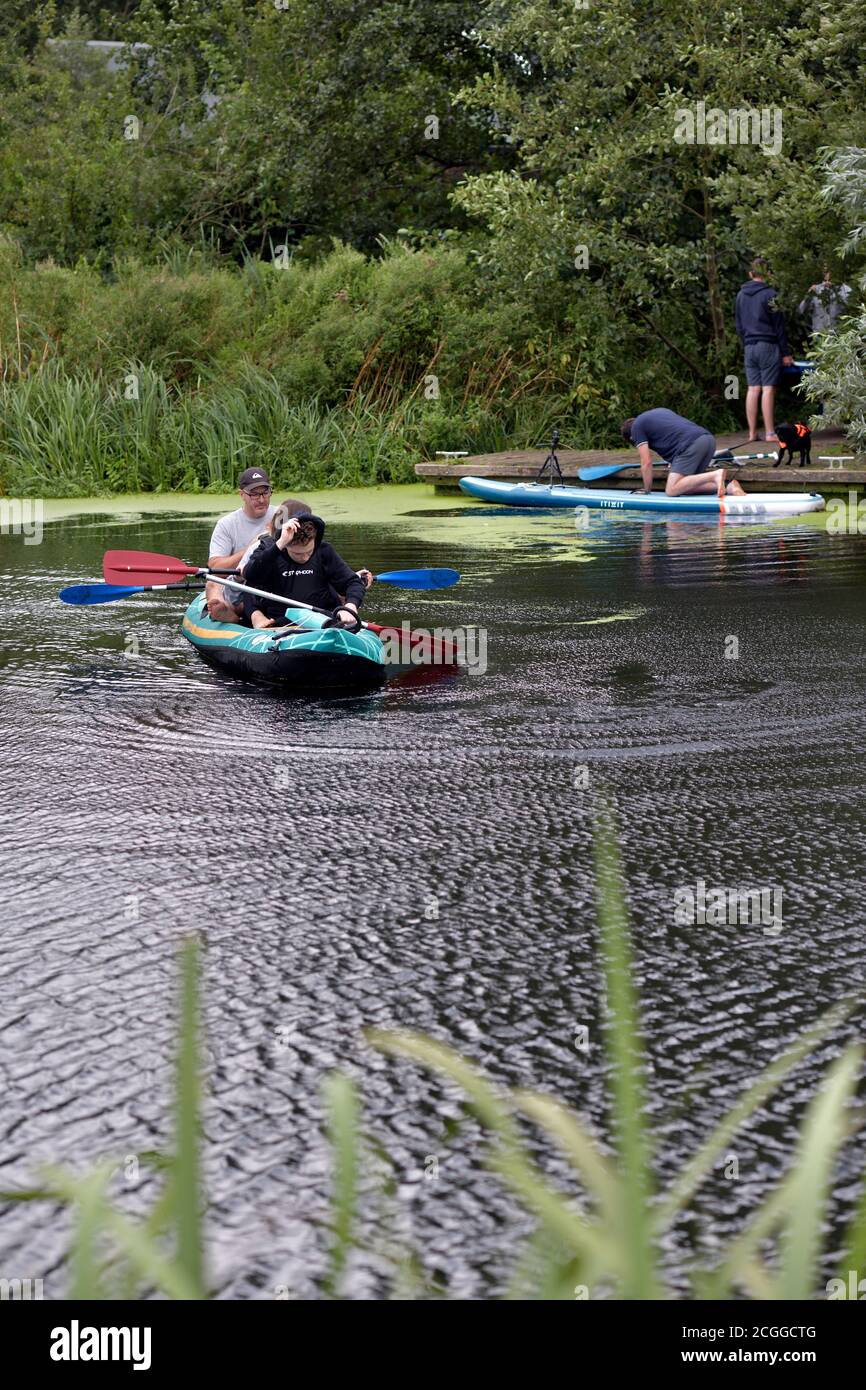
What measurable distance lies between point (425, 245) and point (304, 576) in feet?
58.5

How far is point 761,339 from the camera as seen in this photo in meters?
21.4

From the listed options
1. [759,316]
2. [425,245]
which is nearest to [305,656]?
[759,316]

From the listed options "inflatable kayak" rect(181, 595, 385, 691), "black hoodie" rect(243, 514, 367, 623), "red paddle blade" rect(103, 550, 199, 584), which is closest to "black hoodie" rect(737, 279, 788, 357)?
"red paddle blade" rect(103, 550, 199, 584)

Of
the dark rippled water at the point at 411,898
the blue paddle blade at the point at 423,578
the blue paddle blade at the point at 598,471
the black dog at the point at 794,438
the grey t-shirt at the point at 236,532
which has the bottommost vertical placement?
the dark rippled water at the point at 411,898

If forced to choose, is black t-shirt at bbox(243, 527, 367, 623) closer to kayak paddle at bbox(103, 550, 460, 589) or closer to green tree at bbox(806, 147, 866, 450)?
kayak paddle at bbox(103, 550, 460, 589)

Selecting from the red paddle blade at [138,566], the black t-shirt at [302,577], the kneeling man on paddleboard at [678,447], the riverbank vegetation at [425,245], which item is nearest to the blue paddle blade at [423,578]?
the black t-shirt at [302,577]

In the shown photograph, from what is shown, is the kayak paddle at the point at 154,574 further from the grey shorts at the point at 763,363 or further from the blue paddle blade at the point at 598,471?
the grey shorts at the point at 763,363

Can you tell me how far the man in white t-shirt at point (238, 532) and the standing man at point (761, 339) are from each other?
10.9 m

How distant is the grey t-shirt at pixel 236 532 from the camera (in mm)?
11375

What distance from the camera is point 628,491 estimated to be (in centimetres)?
1986

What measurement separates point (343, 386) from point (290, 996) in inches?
841

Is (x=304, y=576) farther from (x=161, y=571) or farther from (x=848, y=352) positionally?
(x=848, y=352)

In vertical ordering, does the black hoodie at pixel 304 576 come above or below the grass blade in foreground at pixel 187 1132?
above
